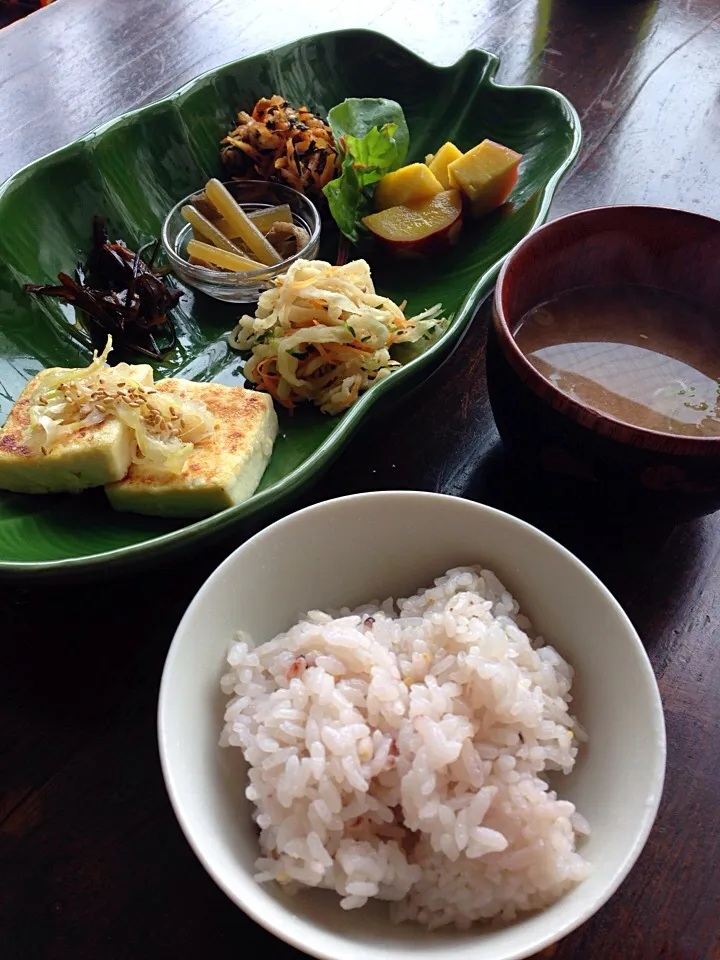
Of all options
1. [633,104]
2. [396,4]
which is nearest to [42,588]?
[633,104]

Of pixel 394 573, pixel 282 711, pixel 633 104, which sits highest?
pixel 282 711

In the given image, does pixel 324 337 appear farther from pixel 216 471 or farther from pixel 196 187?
pixel 196 187

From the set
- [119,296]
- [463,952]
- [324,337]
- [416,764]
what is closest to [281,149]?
[119,296]

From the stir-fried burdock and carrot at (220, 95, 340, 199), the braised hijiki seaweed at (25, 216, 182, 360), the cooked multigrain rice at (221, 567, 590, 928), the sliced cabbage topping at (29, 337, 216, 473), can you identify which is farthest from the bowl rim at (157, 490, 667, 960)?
the stir-fried burdock and carrot at (220, 95, 340, 199)

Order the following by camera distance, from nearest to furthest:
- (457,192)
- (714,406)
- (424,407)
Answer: (714,406) → (424,407) → (457,192)

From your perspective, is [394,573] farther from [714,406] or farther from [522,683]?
[714,406]
